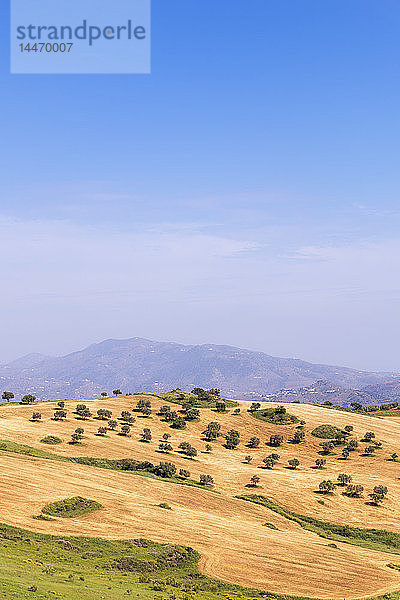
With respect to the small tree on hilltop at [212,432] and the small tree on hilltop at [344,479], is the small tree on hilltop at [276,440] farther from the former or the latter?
the small tree on hilltop at [344,479]

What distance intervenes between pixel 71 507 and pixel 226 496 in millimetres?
30694

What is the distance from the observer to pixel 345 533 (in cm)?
7794

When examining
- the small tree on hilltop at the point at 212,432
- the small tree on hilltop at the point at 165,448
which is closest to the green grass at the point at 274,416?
the small tree on hilltop at the point at 212,432

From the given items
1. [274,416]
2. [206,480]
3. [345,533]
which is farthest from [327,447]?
[345,533]

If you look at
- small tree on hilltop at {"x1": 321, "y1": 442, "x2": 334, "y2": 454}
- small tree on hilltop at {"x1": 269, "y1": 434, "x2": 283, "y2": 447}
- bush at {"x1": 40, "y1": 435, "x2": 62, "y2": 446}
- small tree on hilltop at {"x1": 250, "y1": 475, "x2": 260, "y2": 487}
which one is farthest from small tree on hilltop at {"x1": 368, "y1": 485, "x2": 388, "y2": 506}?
bush at {"x1": 40, "y1": 435, "x2": 62, "y2": 446}

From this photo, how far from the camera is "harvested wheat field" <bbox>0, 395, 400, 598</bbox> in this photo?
5338 centimetres

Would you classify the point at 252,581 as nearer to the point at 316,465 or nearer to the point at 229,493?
the point at 229,493

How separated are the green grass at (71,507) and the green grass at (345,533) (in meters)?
31.3

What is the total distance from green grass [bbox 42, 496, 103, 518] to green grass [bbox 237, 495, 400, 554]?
3127 centimetres

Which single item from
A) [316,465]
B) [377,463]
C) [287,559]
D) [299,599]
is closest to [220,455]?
[316,465]

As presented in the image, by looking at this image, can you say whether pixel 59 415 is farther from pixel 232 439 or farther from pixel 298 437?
pixel 298 437

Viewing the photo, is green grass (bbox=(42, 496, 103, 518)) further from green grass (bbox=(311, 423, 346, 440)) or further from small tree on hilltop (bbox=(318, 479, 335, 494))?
green grass (bbox=(311, 423, 346, 440))

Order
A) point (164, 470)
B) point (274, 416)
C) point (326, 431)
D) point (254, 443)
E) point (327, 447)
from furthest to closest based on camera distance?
point (274, 416) → point (326, 431) → point (327, 447) → point (254, 443) → point (164, 470)

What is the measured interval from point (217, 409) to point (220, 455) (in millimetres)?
33758
